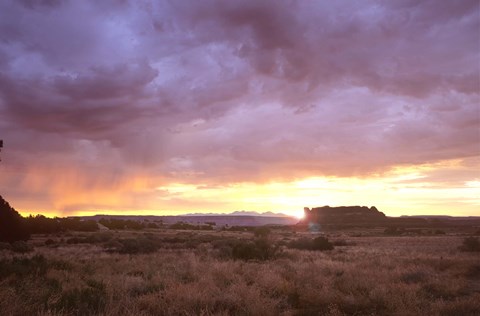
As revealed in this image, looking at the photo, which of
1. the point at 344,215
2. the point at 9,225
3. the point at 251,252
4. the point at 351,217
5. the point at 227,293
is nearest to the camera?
the point at 227,293

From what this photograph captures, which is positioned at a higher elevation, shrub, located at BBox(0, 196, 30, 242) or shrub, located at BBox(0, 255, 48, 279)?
shrub, located at BBox(0, 196, 30, 242)

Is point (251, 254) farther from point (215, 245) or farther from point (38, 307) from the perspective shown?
point (38, 307)

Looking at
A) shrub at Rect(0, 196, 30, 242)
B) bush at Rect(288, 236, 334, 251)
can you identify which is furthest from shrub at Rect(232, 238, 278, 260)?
shrub at Rect(0, 196, 30, 242)

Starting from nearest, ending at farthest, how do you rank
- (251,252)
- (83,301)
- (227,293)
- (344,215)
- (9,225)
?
1. (83,301)
2. (227,293)
3. (251,252)
4. (9,225)
5. (344,215)

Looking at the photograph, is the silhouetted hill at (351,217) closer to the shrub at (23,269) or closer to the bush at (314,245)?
the bush at (314,245)

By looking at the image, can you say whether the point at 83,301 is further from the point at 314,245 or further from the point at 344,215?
the point at 344,215

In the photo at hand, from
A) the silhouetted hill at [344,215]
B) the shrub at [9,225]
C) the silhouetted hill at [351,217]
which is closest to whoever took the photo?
the shrub at [9,225]

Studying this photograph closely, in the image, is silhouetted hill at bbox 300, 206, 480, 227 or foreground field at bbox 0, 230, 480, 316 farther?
silhouetted hill at bbox 300, 206, 480, 227

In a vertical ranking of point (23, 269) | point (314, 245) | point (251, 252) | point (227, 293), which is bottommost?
point (314, 245)

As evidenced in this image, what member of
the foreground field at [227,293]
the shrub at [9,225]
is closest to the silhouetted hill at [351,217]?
the shrub at [9,225]

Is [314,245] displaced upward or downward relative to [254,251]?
downward

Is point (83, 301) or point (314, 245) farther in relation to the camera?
point (314, 245)

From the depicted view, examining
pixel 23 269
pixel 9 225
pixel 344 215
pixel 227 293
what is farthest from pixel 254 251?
pixel 344 215

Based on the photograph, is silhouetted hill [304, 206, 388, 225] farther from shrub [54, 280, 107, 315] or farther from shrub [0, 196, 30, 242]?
shrub [54, 280, 107, 315]
